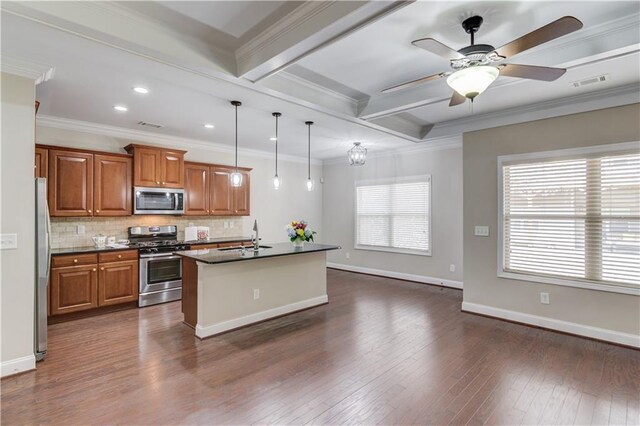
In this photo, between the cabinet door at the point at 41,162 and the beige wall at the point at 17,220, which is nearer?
the beige wall at the point at 17,220

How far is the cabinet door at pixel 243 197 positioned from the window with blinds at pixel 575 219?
451 cm

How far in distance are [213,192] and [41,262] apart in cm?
325

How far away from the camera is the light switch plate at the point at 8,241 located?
2776 mm

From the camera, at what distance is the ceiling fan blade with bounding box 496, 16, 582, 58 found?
5.96 ft

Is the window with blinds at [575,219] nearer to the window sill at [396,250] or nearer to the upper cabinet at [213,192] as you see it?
the window sill at [396,250]

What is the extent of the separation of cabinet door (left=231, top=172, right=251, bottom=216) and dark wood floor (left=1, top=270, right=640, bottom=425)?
2719mm

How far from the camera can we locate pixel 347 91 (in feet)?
12.8

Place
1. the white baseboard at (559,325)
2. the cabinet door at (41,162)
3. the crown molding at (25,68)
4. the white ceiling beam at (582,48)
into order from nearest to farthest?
the white ceiling beam at (582,48)
the crown molding at (25,68)
the white baseboard at (559,325)
the cabinet door at (41,162)

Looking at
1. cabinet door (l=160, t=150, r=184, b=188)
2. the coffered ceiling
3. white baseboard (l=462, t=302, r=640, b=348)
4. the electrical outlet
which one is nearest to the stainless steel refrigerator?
the coffered ceiling

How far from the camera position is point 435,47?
215cm

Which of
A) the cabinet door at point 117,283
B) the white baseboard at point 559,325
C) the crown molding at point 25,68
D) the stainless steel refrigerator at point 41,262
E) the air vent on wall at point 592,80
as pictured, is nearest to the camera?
the crown molding at point 25,68

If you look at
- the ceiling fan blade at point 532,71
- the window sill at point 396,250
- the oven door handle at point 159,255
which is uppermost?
the ceiling fan blade at point 532,71

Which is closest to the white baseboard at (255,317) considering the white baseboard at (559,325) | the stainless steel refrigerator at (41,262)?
the stainless steel refrigerator at (41,262)

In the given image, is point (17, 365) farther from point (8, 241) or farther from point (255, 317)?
point (255, 317)
